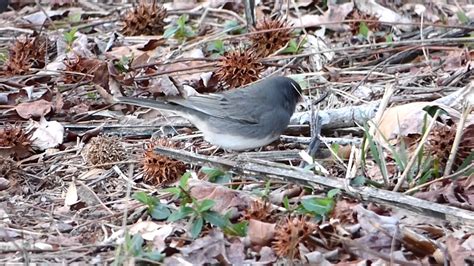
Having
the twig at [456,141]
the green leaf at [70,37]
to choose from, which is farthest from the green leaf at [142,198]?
the green leaf at [70,37]

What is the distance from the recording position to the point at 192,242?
3436 mm

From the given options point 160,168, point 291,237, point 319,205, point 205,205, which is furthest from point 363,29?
point 291,237

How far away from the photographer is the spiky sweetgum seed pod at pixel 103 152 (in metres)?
4.40

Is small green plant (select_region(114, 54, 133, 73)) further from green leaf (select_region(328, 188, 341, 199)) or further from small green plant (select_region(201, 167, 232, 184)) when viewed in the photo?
green leaf (select_region(328, 188, 341, 199))

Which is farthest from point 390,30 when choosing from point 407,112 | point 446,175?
point 446,175

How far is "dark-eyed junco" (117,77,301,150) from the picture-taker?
4.43 meters

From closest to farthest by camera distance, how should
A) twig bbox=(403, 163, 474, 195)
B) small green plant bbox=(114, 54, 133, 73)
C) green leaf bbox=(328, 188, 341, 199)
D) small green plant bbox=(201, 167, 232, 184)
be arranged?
green leaf bbox=(328, 188, 341, 199)
twig bbox=(403, 163, 474, 195)
small green plant bbox=(201, 167, 232, 184)
small green plant bbox=(114, 54, 133, 73)

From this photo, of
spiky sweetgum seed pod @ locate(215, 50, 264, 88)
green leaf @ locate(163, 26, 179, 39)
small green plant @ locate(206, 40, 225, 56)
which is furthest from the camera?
green leaf @ locate(163, 26, 179, 39)

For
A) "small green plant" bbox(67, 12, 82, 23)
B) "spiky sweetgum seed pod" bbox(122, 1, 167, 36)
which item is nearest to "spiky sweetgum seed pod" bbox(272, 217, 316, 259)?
"spiky sweetgum seed pod" bbox(122, 1, 167, 36)

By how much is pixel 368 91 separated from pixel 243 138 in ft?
3.24

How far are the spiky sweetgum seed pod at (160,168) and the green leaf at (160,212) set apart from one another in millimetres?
494

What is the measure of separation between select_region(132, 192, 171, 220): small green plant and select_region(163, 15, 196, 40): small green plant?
2549mm

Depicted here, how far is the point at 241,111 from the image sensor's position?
15.0 ft

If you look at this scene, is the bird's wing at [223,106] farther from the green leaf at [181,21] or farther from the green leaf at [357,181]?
the green leaf at [181,21]
